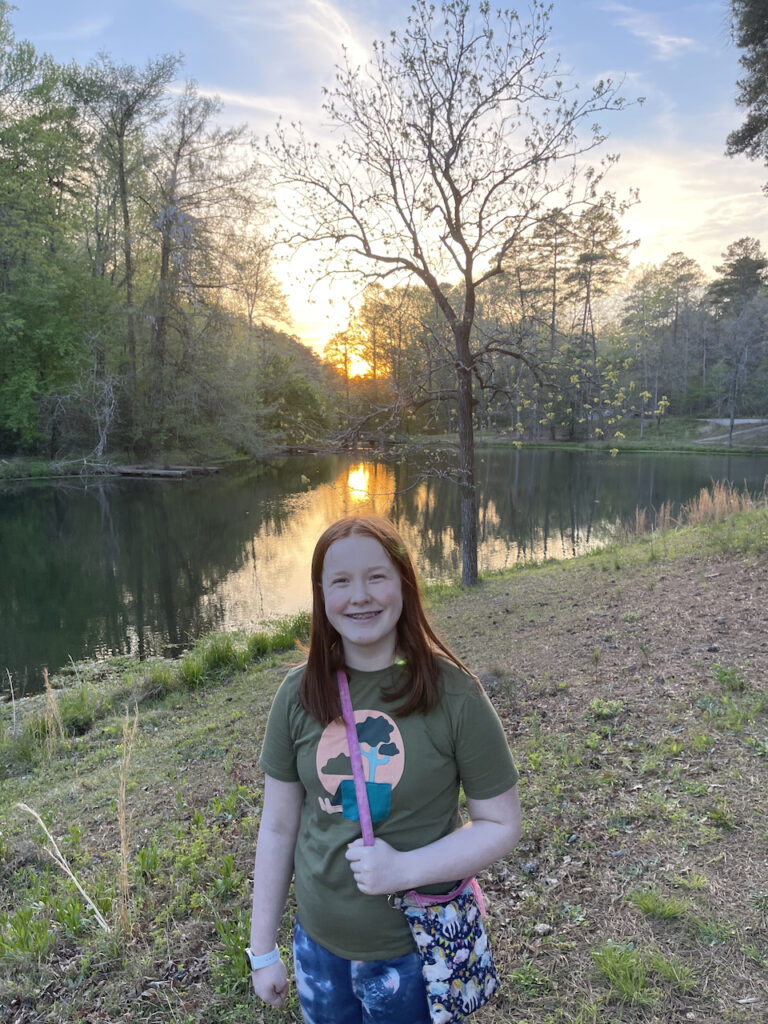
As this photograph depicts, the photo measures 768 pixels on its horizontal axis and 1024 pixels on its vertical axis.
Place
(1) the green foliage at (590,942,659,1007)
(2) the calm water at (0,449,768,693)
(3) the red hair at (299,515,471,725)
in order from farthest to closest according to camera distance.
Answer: (2) the calm water at (0,449,768,693)
(1) the green foliage at (590,942,659,1007)
(3) the red hair at (299,515,471,725)

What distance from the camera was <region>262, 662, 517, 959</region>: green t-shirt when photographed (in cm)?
131

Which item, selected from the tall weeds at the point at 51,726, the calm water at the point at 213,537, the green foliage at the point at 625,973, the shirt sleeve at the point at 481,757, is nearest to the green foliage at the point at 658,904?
the green foliage at the point at 625,973

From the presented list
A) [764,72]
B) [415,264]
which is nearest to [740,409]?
[764,72]

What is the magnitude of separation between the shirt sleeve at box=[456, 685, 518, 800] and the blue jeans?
400mm

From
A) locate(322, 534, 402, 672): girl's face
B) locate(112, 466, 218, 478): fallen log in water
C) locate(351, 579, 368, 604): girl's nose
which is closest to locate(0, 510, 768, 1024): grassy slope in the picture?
locate(322, 534, 402, 672): girl's face

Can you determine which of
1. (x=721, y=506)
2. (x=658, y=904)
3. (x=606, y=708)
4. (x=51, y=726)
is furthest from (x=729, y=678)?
(x=721, y=506)

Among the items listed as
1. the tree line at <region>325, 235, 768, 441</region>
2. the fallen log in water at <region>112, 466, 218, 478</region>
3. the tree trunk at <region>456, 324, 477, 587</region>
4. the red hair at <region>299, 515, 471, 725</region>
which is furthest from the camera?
the fallen log in water at <region>112, 466, 218, 478</region>

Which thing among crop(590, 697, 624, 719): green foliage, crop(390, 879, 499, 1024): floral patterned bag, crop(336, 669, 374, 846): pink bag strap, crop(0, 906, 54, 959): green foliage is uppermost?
crop(336, 669, 374, 846): pink bag strap

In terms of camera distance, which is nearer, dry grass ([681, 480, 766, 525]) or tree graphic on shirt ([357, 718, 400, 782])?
tree graphic on shirt ([357, 718, 400, 782])

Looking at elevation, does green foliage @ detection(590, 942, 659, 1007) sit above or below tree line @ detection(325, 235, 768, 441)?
below

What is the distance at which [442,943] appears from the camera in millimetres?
1296

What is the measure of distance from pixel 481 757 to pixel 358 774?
0.86ft

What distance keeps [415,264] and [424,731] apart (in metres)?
8.89

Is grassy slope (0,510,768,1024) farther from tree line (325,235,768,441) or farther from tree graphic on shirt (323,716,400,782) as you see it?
tree line (325,235,768,441)
